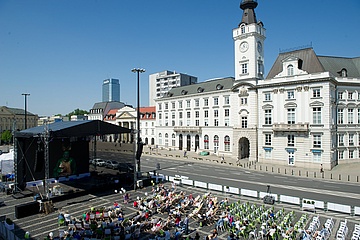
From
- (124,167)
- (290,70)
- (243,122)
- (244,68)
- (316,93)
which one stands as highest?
(244,68)

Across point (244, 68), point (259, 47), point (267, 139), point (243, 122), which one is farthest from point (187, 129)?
point (259, 47)

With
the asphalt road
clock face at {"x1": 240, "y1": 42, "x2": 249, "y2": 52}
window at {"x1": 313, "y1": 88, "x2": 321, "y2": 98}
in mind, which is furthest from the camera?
clock face at {"x1": 240, "y1": 42, "x2": 249, "y2": 52}

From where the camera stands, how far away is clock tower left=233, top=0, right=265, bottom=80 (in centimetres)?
4731

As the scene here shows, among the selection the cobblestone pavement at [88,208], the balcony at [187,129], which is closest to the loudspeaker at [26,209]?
the cobblestone pavement at [88,208]

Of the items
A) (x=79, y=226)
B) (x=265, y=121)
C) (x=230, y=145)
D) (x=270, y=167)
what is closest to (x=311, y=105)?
(x=265, y=121)

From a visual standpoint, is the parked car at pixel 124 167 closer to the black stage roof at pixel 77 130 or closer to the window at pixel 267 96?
the black stage roof at pixel 77 130

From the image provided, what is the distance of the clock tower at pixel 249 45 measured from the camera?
47.3m

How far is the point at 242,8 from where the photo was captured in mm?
49656

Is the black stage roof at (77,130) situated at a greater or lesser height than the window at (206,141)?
greater

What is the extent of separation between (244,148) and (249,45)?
797 inches

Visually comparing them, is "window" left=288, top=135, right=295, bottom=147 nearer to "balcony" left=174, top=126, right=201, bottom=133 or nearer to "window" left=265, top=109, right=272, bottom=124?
"window" left=265, top=109, right=272, bottom=124

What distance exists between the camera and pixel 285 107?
41719 millimetres

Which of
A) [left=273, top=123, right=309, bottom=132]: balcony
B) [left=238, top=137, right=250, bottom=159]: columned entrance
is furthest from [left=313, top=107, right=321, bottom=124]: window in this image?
[left=238, top=137, right=250, bottom=159]: columned entrance

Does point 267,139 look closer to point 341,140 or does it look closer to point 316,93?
point 316,93
